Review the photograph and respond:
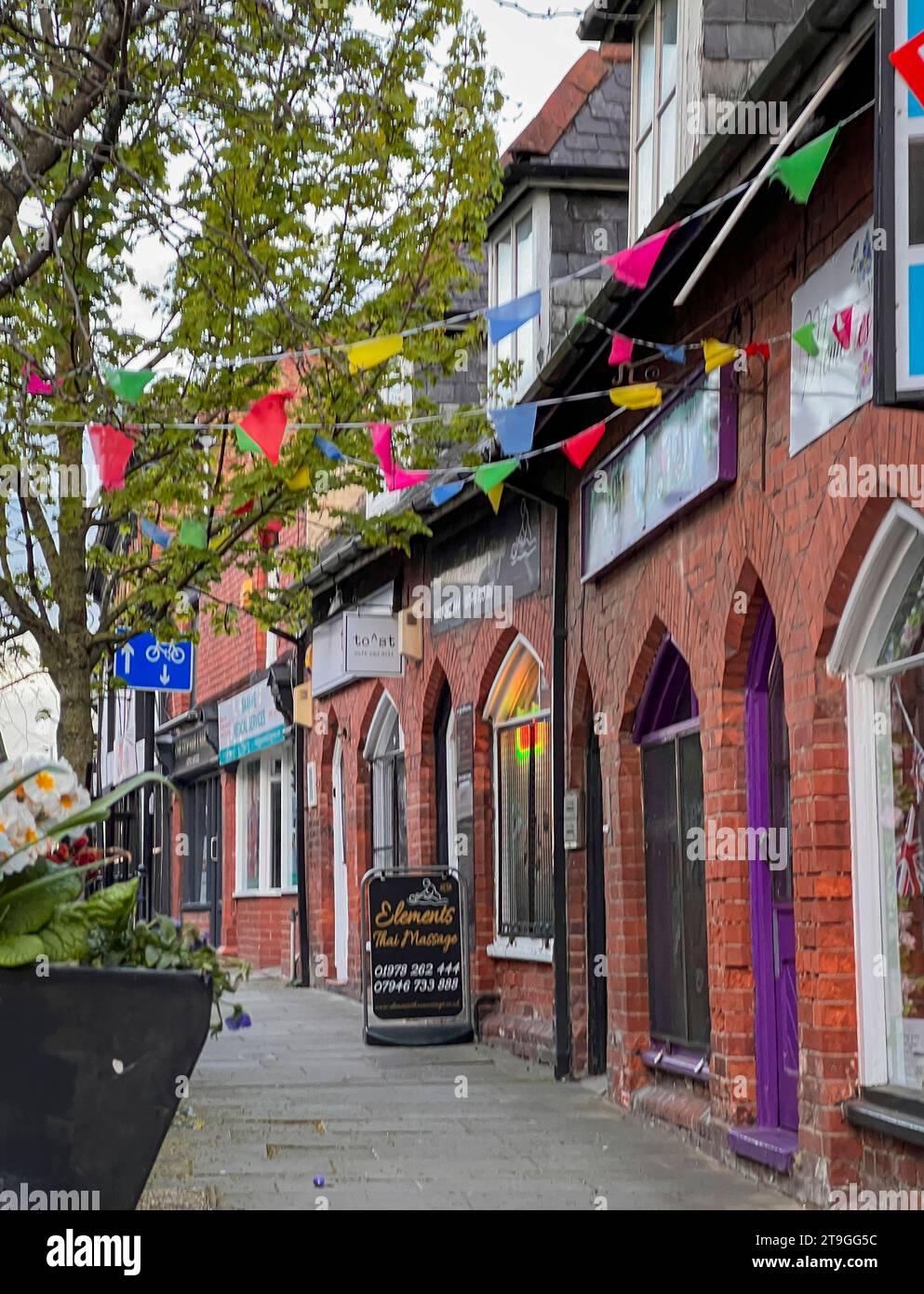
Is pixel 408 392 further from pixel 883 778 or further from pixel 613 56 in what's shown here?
pixel 883 778

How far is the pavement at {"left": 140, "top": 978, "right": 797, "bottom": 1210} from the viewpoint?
7418mm

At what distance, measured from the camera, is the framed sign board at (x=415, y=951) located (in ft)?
44.5

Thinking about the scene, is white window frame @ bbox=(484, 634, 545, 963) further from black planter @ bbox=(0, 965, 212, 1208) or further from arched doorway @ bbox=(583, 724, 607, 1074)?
black planter @ bbox=(0, 965, 212, 1208)

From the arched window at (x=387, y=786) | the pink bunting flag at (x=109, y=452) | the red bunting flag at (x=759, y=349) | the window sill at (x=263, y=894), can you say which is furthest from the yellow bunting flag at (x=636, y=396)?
the window sill at (x=263, y=894)

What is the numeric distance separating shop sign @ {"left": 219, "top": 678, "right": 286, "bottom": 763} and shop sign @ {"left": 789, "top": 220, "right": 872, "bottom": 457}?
14.8 m

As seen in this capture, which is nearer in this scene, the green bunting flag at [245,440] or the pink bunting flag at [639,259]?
the pink bunting flag at [639,259]

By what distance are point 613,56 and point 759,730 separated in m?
6.89

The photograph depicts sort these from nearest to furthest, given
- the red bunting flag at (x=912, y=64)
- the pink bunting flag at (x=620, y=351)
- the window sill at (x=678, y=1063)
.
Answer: the red bunting flag at (x=912, y=64)
the pink bunting flag at (x=620, y=351)
the window sill at (x=678, y=1063)

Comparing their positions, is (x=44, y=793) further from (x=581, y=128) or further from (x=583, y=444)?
(x=581, y=128)

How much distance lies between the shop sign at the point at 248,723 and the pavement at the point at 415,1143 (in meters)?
9.12

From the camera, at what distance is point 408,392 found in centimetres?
1642

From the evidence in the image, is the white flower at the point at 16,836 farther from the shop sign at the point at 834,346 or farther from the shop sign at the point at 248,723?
the shop sign at the point at 248,723

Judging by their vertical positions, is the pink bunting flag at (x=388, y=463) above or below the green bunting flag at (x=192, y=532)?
above
